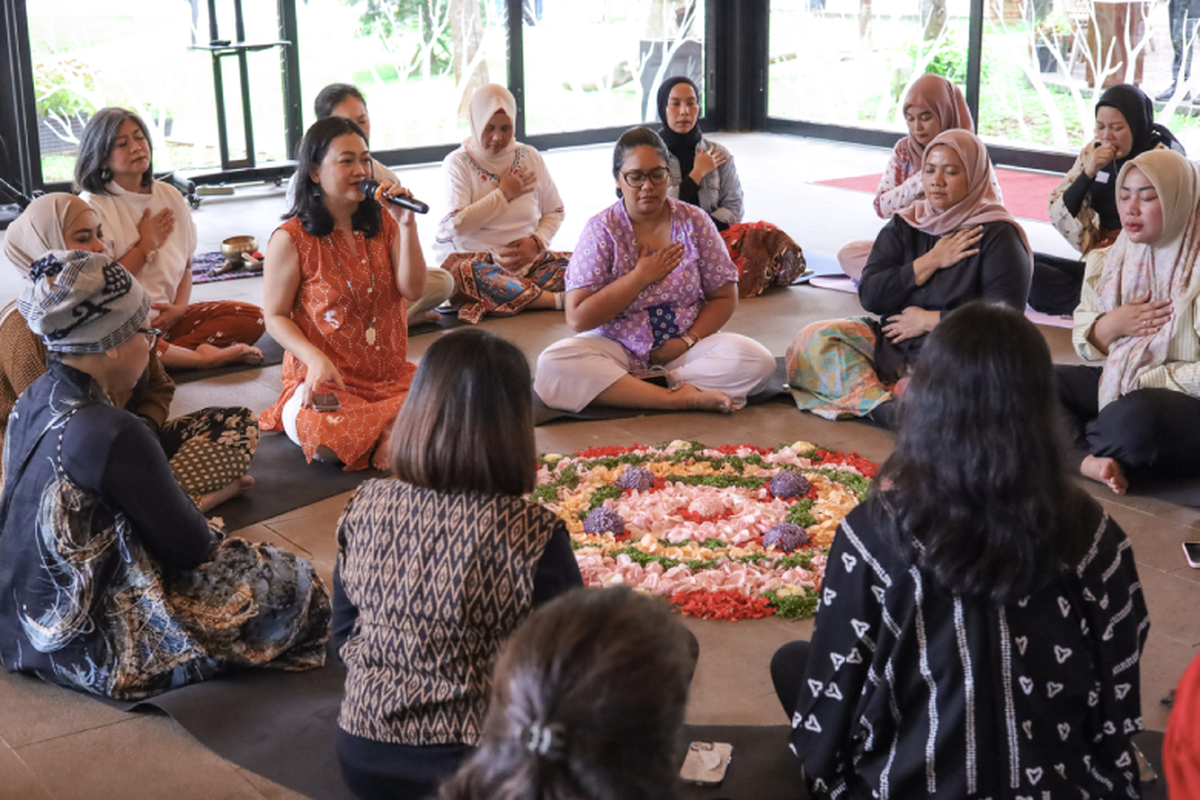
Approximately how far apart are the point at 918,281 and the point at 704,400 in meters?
0.81

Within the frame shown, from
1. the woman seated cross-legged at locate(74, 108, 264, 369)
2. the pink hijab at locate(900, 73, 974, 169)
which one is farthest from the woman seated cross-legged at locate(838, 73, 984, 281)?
the woman seated cross-legged at locate(74, 108, 264, 369)

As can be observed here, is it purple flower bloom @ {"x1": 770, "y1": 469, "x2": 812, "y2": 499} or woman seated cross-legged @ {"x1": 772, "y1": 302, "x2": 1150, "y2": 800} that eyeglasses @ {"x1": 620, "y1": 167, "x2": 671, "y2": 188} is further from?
woman seated cross-legged @ {"x1": 772, "y1": 302, "x2": 1150, "y2": 800}

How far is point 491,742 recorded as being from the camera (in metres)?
1.04

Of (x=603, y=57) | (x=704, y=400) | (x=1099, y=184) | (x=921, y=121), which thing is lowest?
(x=704, y=400)

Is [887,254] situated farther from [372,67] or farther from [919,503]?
[372,67]

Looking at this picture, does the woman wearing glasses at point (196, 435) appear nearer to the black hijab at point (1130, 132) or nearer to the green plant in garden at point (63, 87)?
the black hijab at point (1130, 132)

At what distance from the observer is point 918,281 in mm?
4141

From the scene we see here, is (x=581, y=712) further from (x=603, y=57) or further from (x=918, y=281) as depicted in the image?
(x=603, y=57)

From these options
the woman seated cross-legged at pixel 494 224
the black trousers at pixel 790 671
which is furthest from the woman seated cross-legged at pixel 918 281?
the black trousers at pixel 790 671

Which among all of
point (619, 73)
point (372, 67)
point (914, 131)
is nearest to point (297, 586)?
point (914, 131)

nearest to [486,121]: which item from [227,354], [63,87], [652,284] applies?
[227,354]

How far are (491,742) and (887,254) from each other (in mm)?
3525

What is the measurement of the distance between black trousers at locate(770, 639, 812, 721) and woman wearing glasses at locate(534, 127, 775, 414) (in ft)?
6.81

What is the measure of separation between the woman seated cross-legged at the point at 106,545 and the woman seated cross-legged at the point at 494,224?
304 cm
